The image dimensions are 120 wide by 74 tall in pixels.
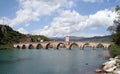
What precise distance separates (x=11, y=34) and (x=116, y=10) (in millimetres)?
132524

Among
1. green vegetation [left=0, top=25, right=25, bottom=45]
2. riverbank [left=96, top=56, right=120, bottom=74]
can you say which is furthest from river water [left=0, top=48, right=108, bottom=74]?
green vegetation [left=0, top=25, right=25, bottom=45]

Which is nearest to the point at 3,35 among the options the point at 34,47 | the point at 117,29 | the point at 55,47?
the point at 34,47

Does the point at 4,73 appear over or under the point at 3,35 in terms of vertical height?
under

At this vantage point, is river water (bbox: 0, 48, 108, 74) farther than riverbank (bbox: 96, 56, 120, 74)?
Yes

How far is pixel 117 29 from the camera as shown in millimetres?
78688

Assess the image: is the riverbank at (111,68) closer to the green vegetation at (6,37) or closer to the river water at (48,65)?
the river water at (48,65)

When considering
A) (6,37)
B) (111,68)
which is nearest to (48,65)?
(111,68)

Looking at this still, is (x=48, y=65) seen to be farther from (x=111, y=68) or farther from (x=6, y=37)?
(x=6, y=37)

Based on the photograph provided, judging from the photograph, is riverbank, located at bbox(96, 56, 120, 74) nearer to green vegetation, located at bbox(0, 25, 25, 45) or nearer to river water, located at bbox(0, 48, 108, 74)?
river water, located at bbox(0, 48, 108, 74)

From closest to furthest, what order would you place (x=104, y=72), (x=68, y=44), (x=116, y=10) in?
(x=104, y=72) → (x=116, y=10) → (x=68, y=44)

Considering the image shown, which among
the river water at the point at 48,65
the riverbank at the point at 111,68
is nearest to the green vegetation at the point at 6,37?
the river water at the point at 48,65

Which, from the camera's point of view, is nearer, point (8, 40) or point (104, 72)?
point (104, 72)

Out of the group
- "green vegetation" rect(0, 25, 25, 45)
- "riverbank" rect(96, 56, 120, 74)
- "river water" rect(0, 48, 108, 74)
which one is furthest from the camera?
"green vegetation" rect(0, 25, 25, 45)

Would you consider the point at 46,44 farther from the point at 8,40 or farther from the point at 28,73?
the point at 28,73
